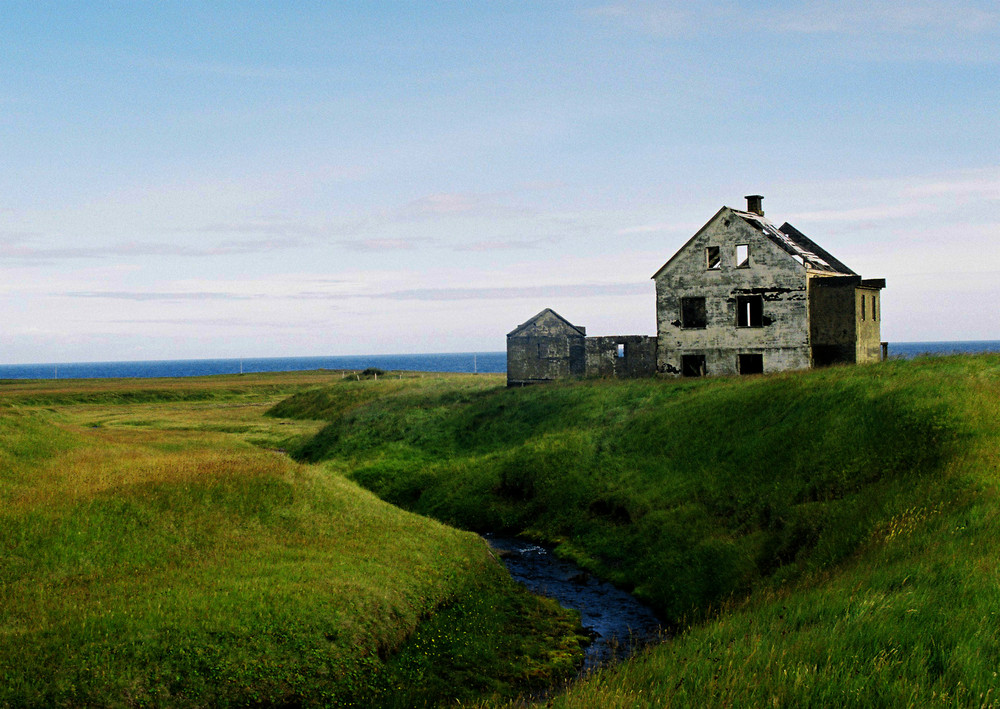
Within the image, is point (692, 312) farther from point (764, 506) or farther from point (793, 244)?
point (764, 506)

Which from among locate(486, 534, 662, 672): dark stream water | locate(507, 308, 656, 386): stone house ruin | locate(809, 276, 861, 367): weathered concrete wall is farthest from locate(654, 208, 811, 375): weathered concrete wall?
locate(486, 534, 662, 672): dark stream water

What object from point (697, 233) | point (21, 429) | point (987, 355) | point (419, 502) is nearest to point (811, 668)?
point (419, 502)

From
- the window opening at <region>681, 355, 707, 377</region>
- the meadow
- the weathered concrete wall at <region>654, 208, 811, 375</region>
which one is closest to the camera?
the meadow

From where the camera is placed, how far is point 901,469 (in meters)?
24.6

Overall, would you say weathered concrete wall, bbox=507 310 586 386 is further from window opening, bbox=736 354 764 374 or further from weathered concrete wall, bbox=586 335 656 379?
Answer: window opening, bbox=736 354 764 374

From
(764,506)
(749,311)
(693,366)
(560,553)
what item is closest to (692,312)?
(693,366)

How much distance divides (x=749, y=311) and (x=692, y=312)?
4601mm

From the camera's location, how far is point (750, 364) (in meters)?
52.2

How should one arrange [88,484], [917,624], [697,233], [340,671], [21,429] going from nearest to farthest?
[917,624]
[340,671]
[88,484]
[21,429]
[697,233]

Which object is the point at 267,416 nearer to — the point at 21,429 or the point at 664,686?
the point at 21,429

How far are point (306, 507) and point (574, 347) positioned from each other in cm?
3685

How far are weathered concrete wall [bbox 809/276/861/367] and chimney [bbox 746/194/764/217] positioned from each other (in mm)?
9067

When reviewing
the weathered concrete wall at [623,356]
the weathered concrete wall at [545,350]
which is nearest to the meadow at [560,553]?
the weathered concrete wall at [623,356]

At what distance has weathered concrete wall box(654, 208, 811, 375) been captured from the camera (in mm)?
50156
